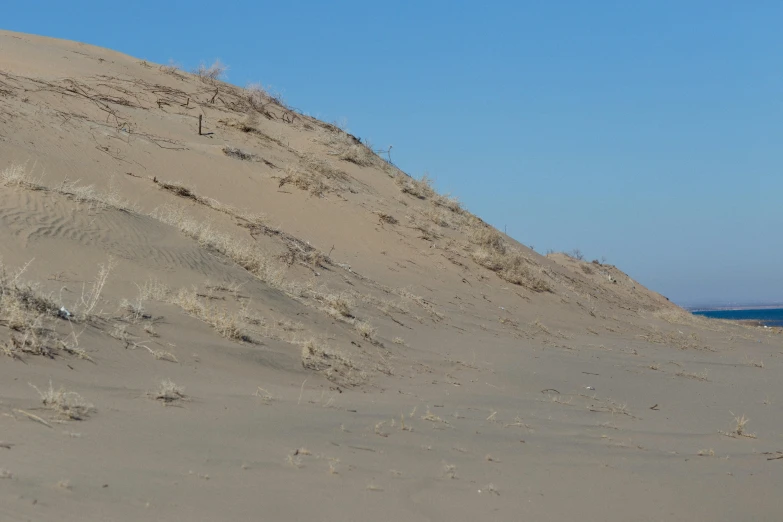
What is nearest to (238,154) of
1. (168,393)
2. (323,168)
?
(323,168)

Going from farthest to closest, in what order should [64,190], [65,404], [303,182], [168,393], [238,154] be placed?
[238,154], [303,182], [64,190], [168,393], [65,404]

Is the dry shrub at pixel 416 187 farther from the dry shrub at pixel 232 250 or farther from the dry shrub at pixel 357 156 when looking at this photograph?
the dry shrub at pixel 232 250

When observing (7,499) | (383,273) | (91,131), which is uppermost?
(91,131)

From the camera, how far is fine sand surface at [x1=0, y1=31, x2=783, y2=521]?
485 centimetres

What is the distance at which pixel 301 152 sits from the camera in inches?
875

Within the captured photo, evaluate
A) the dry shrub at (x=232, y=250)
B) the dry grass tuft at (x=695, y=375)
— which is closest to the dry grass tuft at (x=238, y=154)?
the dry shrub at (x=232, y=250)

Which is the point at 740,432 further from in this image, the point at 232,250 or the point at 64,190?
the point at 64,190

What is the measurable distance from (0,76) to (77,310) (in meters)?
14.7

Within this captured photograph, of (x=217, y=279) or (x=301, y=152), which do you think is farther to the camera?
(x=301, y=152)

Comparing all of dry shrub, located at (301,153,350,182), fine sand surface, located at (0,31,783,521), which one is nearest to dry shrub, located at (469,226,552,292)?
fine sand surface, located at (0,31,783,521)

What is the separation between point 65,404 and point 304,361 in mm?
3492

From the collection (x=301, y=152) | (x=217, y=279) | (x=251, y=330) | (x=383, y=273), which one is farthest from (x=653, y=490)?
(x=301, y=152)

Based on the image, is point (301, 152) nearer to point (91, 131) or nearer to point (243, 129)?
point (243, 129)

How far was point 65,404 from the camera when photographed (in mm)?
5211
